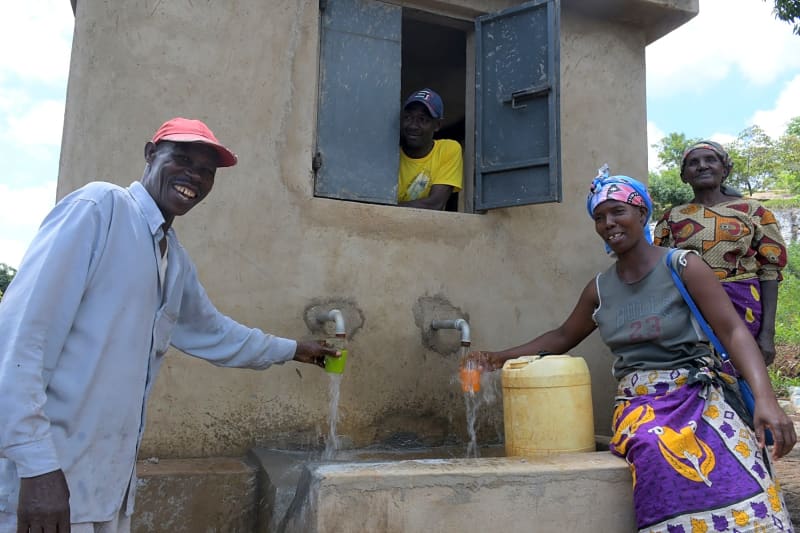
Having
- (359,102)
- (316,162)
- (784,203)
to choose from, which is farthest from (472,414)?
(784,203)

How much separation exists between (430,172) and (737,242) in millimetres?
1726

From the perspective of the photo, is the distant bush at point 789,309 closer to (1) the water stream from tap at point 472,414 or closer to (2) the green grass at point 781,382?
(2) the green grass at point 781,382

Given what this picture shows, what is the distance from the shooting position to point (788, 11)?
17.6 ft

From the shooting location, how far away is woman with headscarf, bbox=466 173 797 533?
2301 millimetres

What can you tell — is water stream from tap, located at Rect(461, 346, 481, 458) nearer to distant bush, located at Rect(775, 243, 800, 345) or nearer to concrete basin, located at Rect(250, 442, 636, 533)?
concrete basin, located at Rect(250, 442, 636, 533)

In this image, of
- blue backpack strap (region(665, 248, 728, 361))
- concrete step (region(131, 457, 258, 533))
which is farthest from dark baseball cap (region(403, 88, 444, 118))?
concrete step (region(131, 457, 258, 533))

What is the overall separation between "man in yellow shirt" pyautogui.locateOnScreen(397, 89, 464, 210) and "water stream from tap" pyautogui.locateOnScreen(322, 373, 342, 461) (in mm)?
1120

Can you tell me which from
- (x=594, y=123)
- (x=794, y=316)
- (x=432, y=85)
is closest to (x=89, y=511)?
(x=594, y=123)

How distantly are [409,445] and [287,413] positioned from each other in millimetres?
710

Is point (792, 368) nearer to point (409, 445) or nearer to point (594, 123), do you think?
point (594, 123)

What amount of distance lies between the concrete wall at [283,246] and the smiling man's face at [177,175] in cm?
126

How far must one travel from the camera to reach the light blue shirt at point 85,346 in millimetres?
1449

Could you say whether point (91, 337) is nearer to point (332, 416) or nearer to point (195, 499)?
point (195, 499)

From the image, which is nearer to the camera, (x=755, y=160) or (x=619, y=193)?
(x=619, y=193)
